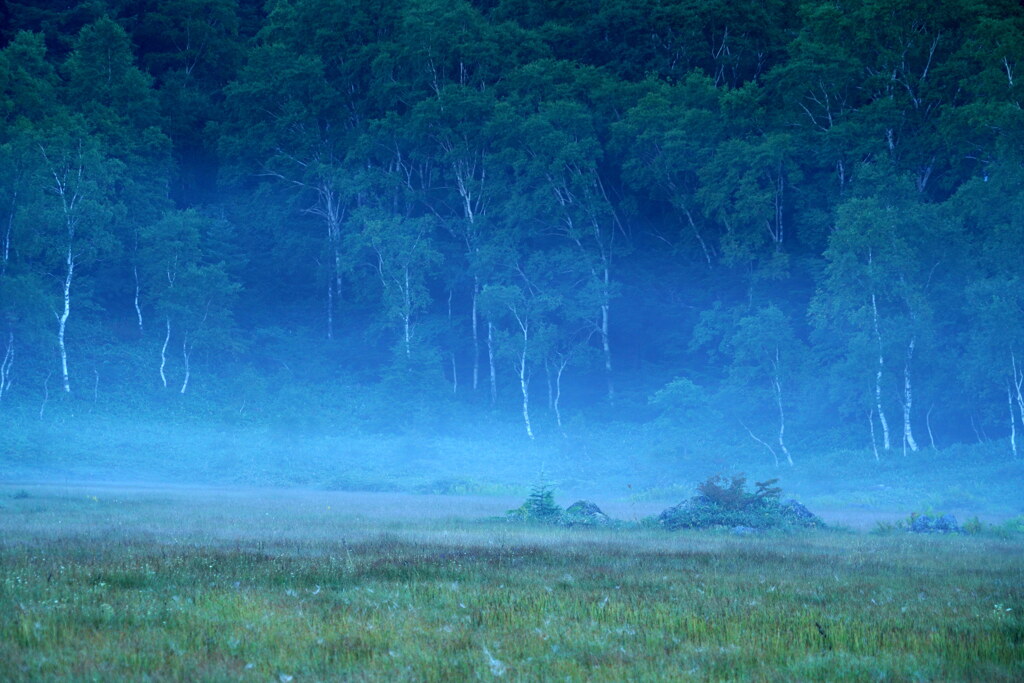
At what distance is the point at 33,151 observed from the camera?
60.4 metres

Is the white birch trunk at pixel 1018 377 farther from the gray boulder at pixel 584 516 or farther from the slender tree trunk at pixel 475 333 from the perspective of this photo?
the slender tree trunk at pixel 475 333

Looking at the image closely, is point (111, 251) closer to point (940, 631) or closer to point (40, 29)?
point (40, 29)

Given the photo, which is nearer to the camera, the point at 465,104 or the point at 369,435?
the point at 369,435

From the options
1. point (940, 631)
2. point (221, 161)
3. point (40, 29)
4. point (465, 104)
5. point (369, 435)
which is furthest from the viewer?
point (40, 29)

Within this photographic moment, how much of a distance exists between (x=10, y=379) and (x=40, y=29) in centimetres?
3549

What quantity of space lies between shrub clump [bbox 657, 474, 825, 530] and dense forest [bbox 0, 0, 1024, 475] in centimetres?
2373

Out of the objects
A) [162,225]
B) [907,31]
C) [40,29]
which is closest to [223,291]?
[162,225]

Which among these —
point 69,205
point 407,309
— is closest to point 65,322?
point 69,205

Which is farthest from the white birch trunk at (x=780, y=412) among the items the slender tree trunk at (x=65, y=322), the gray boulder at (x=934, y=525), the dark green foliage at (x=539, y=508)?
the slender tree trunk at (x=65, y=322)

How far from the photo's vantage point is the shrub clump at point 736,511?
80.4 feet

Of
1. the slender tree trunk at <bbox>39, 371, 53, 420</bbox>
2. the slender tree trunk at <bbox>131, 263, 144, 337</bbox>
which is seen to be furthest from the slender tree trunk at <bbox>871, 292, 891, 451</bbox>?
the slender tree trunk at <bbox>131, 263, 144, 337</bbox>

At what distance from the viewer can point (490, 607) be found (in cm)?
1140

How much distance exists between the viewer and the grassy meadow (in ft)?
28.8

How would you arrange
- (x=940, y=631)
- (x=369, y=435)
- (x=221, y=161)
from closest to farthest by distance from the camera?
1. (x=940, y=631)
2. (x=369, y=435)
3. (x=221, y=161)
